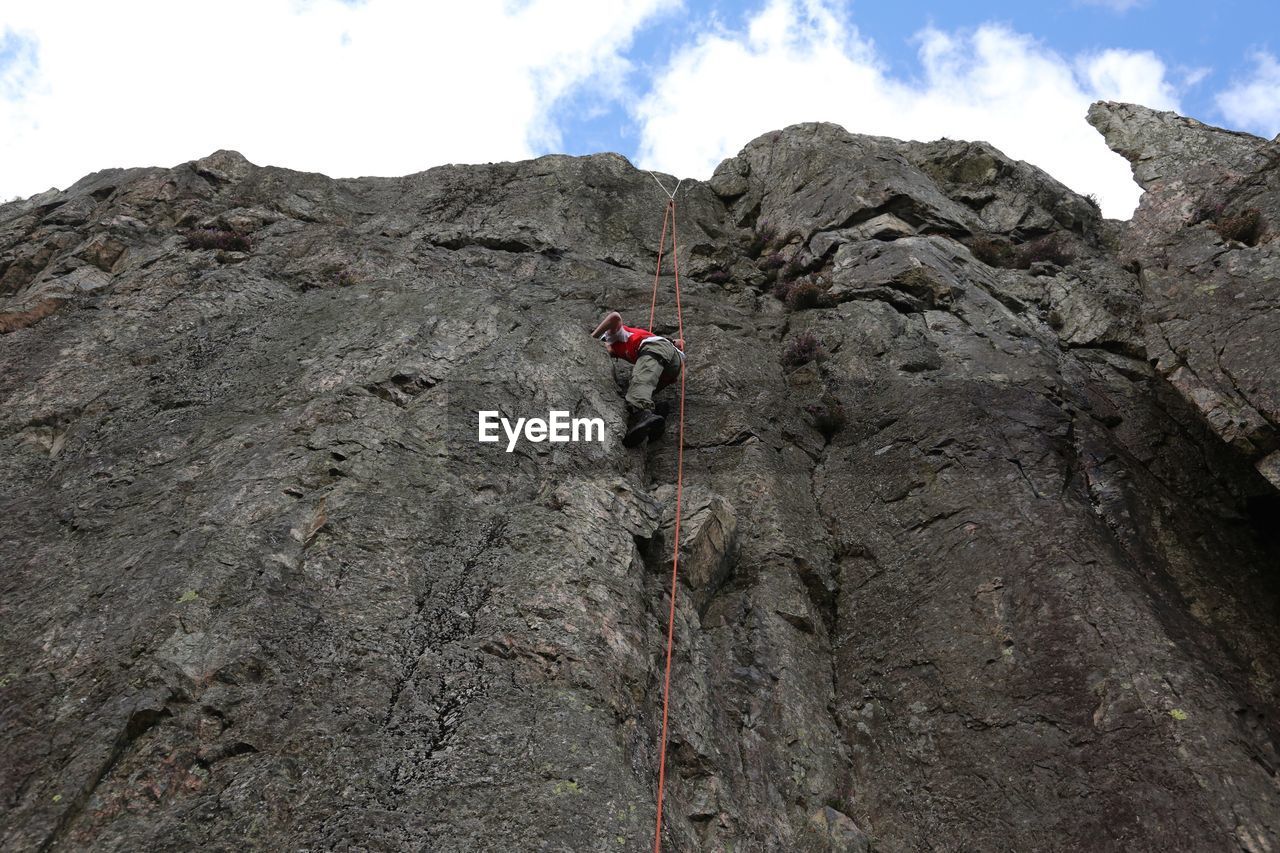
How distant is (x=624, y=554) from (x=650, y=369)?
4.25 m

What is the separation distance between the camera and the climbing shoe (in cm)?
1198

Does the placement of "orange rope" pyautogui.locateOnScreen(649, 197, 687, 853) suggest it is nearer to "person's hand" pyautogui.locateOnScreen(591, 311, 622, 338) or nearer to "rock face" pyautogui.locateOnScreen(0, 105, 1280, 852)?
"rock face" pyautogui.locateOnScreen(0, 105, 1280, 852)

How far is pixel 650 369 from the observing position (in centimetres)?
1275

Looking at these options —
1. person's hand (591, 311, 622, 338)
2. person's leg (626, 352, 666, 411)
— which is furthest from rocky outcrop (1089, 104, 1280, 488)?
person's hand (591, 311, 622, 338)

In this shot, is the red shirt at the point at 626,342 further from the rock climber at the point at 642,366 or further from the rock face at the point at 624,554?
the rock face at the point at 624,554

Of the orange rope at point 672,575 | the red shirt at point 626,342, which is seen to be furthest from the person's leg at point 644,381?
the orange rope at point 672,575

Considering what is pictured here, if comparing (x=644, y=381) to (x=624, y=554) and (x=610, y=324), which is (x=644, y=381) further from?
(x=624, y=554)

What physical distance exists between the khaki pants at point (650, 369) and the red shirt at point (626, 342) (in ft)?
0.61

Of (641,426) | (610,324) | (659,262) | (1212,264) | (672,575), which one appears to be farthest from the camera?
(659,262)

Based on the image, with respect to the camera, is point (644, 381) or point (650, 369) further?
point (650, 369)

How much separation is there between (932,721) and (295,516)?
731 centimetres

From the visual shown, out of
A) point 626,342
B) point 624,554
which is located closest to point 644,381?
point 626,342

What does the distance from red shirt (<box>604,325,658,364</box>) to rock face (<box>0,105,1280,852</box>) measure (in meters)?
0.56

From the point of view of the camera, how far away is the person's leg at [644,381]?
12430 millimetres
